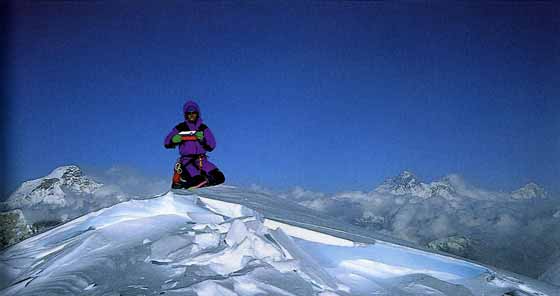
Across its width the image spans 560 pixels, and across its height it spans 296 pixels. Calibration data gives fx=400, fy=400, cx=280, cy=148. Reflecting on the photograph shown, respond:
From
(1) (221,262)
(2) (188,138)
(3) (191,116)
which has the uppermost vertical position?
(3) (191,116)

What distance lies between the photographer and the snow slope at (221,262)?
13.1 feet

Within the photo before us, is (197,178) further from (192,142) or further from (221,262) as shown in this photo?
(221,262)

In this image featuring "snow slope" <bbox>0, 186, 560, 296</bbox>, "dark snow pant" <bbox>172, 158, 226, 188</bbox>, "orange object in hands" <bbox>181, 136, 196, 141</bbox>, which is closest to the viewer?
"snow slope" <bbox>0, 186, 560, 296</bbox>

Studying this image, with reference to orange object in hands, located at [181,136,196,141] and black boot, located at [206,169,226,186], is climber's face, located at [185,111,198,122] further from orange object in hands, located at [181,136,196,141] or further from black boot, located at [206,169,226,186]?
black boot, located at [206,169,226,186]

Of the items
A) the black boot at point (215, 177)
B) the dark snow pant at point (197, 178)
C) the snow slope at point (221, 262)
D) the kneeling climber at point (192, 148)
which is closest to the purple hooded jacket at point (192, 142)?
the kneeling climber at point (192, 148)

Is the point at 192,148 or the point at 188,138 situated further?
the point at 192,148

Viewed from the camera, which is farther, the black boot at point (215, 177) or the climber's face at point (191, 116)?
the black boot at point (215, 177)

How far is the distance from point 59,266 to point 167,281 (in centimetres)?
138

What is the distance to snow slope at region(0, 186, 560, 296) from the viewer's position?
3.98 m

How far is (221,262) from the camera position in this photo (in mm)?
4391

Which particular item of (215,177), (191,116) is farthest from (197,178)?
(191,116)

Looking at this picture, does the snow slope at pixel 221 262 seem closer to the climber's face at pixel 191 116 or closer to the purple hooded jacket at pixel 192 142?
the purple hooded jacket at pixel 192 142

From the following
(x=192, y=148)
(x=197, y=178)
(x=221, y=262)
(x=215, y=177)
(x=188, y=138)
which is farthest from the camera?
(x=215, y=177)

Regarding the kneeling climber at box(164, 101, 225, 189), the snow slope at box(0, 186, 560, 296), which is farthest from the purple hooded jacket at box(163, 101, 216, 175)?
the snow slope at box(0, 186, 560, 296)
